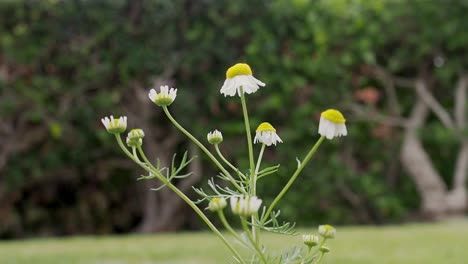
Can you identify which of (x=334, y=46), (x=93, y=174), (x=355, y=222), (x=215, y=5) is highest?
(x=215, y=5)

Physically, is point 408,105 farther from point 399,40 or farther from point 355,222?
point 355,222

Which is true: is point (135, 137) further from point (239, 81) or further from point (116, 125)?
point (239, 81)

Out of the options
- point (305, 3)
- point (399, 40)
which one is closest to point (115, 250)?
point (305, 3)

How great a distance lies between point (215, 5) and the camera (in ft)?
18.8

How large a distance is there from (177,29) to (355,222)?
7.41 feet

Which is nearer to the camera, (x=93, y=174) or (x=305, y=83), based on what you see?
(x=305, y=83)

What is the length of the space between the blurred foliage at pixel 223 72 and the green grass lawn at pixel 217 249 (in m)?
1.49

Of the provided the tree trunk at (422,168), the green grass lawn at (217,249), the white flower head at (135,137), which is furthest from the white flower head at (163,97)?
the tree trunk at (422,168)

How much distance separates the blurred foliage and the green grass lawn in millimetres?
1493

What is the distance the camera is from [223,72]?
19.1 ft

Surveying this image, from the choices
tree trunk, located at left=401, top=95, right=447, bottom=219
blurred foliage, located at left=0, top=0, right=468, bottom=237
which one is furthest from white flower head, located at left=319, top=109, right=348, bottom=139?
tree trunk, located at left=401, top=95, right=447, bottom=219

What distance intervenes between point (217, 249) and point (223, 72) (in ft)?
7.84

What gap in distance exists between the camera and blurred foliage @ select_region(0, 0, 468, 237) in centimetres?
566

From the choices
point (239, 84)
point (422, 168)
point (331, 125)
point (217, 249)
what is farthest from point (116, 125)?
point (422, 168)
